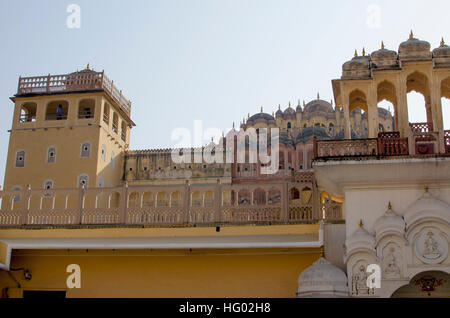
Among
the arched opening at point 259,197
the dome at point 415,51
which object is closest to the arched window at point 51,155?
the arched opening at point 259,197

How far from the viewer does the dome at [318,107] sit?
177ft

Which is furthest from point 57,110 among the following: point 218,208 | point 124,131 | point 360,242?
point 360,242

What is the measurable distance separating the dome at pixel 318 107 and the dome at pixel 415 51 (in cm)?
4107

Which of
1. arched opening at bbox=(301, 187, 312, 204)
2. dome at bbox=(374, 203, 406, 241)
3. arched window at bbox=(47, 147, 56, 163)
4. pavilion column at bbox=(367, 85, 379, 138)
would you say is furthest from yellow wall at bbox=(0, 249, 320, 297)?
arched window at bbox=(47, 147, 56, 163)

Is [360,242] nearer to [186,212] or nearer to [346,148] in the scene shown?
[346,148]

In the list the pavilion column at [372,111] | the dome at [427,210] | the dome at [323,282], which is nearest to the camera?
the dome at [323,282]

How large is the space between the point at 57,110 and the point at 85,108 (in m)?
1.35

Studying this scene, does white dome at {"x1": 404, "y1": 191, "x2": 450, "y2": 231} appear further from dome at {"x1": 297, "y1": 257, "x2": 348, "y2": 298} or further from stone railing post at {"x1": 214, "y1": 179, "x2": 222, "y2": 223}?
stone railing post at {"x1": 214, "y1": 179, "x2": 222, "y2": 223}

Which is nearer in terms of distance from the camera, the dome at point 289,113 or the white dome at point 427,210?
A: the white dome at point 427,210

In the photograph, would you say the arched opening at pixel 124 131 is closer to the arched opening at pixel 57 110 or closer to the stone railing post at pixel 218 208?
the arched opening at pixel 57 110

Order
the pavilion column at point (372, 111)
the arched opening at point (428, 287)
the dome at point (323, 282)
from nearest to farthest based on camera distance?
the dome at point (323, 282)
the arched opening at point (428, 287)
the pavilion column at point (372, 111)
